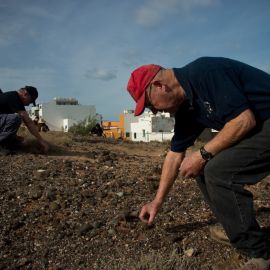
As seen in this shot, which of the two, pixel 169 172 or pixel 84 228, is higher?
pixel 169 172

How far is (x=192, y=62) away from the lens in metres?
2.74

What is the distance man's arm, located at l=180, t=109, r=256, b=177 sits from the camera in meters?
2.48

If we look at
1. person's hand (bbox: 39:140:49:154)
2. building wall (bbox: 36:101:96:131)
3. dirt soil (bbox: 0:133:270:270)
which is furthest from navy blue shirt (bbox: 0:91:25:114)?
building wall (bbox: 36:101:96:131)

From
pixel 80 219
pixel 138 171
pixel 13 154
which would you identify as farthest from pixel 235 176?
pixel 13 154

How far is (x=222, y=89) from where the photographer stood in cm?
249

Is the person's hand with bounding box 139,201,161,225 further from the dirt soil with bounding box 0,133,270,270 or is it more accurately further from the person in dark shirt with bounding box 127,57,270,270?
the person in dark shirt with bounding box 127,57,270,270

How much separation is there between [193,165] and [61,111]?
54771mm

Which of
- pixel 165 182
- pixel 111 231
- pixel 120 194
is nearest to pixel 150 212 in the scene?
pixel 165 182

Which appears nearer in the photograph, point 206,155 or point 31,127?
point 206,155

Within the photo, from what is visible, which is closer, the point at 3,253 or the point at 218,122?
the point at 218,122

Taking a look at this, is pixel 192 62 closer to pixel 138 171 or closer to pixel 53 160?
pixel 138 171

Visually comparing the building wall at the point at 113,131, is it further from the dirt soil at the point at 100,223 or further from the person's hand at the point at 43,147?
the dirt soil at the point at 100,223

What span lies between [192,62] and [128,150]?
21.1ft

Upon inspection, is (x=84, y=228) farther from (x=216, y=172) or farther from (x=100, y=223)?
(x=216, y=172)
